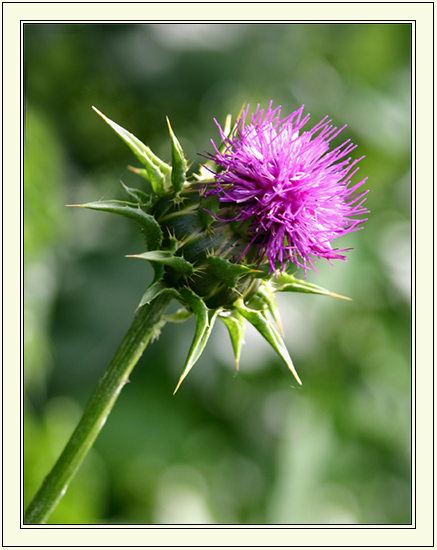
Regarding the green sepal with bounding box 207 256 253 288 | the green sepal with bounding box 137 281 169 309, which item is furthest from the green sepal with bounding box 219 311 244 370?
the green sepal with bounding box 137 281 169 309

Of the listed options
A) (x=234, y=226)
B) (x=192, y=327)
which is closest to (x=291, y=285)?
(x=234, y=226)

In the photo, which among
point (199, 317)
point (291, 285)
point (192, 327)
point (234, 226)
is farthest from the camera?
point (192, 327)

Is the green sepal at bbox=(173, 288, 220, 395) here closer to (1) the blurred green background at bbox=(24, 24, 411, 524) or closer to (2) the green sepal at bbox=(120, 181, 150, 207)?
(2) the green sepal at bbox=(120, 181, 150, 207)

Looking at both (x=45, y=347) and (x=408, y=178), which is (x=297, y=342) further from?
(x=408, y=178)

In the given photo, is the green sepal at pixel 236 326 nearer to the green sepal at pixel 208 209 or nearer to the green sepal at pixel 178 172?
the green sepal at pixel 208 209

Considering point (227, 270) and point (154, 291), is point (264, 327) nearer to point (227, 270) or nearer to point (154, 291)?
point (227, 270)

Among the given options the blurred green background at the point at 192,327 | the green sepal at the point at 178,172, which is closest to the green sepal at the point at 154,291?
the green sepal at the point at 178,172
